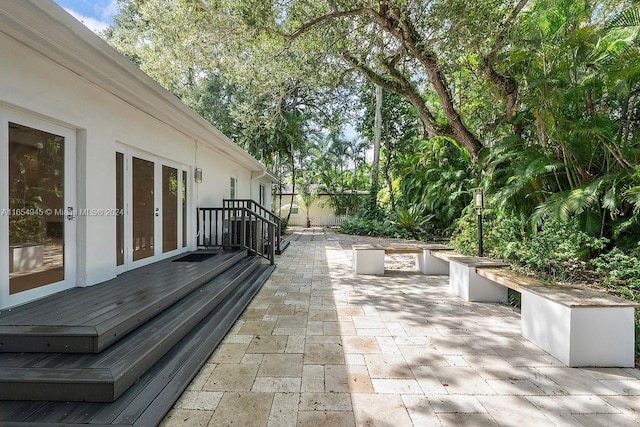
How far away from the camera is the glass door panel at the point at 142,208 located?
4.55 m

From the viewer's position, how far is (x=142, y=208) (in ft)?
15.5

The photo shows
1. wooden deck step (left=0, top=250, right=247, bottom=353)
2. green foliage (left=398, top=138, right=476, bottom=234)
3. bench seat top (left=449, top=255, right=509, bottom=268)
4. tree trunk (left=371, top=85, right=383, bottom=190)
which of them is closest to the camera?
wooden deck step (left=0, top=250, right=247, bottom=353)

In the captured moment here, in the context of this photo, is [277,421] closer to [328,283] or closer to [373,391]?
[373,391]

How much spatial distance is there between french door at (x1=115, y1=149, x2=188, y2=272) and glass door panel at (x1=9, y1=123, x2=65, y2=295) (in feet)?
2.88

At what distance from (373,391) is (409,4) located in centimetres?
596

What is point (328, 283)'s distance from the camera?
5.58 m

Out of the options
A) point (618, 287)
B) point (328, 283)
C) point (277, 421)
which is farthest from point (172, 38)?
point (618, 287)

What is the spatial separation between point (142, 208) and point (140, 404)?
343 cm

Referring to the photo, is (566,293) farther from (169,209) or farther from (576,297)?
(169,209)

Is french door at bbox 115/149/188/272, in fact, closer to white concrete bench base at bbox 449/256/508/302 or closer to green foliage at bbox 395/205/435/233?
white concrete bench base at bbox 449/256/508/302

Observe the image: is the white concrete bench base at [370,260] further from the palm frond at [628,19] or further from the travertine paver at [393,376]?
the palm frond at [628,19]

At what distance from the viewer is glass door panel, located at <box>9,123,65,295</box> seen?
2.84 m

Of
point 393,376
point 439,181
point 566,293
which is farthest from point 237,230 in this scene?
point 439,181

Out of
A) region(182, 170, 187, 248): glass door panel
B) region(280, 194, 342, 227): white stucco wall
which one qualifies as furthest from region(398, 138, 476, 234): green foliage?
region(280, 194, 342, 227): white stucco wall
